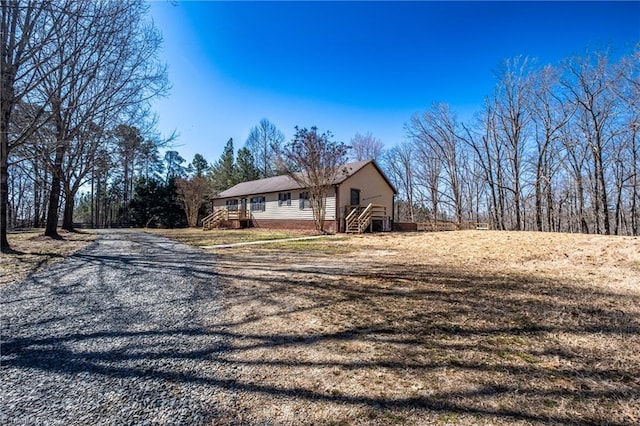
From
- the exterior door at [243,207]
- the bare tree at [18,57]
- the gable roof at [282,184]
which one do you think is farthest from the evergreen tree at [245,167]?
the bare tree at [18,57]

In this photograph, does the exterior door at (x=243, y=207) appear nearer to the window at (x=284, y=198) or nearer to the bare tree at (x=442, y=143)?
the window at (x=284, y=198)

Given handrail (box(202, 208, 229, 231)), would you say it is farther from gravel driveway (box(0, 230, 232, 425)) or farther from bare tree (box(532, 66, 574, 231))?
bare tree (box(532, 66, 574, 231))

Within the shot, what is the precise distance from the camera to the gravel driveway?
1.67 metres

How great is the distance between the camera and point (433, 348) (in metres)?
2.45

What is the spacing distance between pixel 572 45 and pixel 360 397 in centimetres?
2562

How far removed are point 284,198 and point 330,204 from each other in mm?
4843

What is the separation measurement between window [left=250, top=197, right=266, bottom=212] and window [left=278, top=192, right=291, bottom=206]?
221 centimetres

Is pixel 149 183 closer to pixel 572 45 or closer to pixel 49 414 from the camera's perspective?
pixel 49 414

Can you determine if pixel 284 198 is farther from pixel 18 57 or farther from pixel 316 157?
pixel 18 57

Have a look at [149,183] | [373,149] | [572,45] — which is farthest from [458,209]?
[149,183]

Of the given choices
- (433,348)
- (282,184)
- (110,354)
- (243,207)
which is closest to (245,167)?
(243,207)

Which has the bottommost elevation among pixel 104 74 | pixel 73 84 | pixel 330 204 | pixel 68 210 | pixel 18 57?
pixel 68 210

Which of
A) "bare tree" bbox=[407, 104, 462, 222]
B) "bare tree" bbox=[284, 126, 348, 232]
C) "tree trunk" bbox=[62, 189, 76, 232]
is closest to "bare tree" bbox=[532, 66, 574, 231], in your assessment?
"bare tree" bbox=[407, 104, 462, 222]

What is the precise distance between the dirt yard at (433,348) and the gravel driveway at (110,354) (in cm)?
29
